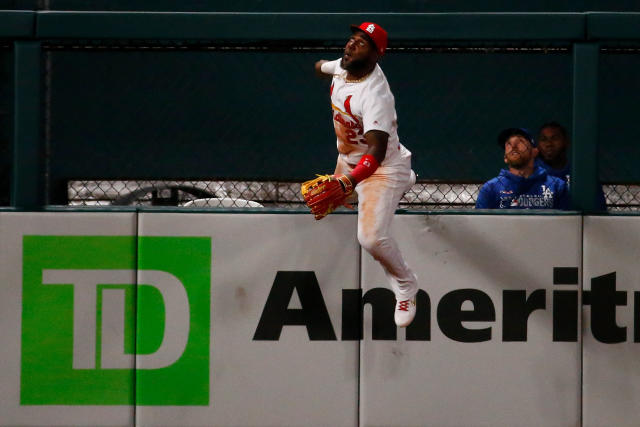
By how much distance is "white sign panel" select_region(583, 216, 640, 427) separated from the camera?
4465 millimetres

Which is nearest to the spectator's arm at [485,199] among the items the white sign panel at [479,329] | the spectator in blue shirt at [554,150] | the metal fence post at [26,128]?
the white sign panel at [479,329]

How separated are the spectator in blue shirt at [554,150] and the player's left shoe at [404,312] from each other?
163 cm

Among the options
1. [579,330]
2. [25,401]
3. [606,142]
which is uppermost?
[606,142]

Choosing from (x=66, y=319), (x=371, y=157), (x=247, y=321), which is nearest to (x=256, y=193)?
(x=247, y=321)

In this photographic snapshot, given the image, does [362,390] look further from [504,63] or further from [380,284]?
[504,63]

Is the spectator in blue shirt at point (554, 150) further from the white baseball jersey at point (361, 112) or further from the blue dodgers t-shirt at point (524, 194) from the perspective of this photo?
the white baseball jersey at point (361, 112)

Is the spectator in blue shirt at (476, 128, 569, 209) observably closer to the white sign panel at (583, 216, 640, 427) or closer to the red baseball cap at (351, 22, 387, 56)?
the white sign panel at (583, 216, 640, 427)

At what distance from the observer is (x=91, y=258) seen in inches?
177

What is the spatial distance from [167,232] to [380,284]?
1.17 metres

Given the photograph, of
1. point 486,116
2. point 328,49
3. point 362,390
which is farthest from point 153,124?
point 362,390

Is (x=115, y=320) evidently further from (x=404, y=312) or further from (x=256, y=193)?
(x=256, y=193)

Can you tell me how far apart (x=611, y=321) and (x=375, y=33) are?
197 cm

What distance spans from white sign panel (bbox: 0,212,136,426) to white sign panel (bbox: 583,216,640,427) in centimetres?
243

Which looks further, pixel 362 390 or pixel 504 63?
pixel 504 63
